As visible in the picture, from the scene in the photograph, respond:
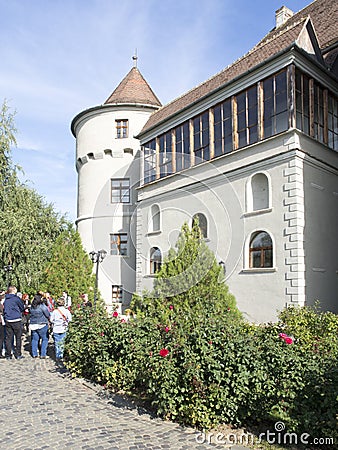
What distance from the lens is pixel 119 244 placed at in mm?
24656

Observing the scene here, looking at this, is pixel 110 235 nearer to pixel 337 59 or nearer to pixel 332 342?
pixel 337 59

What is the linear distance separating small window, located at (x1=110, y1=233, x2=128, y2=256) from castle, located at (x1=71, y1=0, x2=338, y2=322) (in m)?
2.84

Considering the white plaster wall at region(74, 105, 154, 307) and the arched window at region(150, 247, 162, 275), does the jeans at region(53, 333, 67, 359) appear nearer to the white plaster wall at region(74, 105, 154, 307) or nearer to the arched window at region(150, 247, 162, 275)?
the arched window at region(150, 247, 162, 275)

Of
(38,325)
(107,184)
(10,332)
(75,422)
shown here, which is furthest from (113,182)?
(75,422)

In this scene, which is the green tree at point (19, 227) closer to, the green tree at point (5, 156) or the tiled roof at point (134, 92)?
the green tree at point (5, 156)

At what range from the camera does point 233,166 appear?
1628cm

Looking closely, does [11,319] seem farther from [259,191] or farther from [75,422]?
[259,191]

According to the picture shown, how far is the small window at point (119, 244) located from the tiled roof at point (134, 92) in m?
8.70

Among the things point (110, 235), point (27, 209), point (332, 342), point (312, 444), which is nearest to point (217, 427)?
point (312, 444)

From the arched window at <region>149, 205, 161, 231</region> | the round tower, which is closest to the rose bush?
the arched window at <region>149, 205, 161, 231</region>

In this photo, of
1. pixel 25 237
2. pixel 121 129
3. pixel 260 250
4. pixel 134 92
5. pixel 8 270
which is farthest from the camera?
pixel 134 92

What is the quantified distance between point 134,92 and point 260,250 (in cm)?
1637

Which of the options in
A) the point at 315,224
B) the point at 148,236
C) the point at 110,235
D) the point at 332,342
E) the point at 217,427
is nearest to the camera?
the point at 217,427

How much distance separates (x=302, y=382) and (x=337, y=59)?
15396 millimetres
